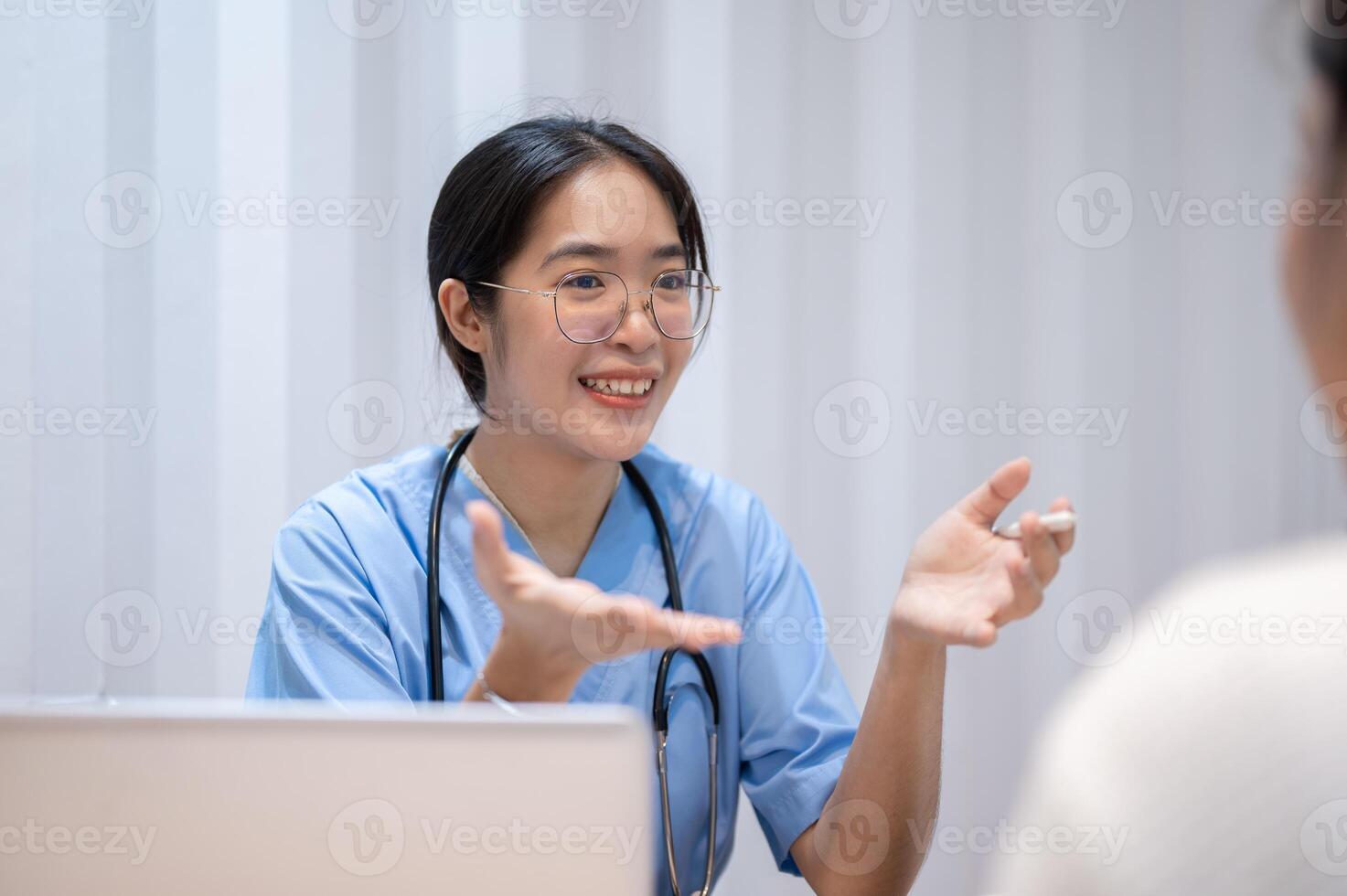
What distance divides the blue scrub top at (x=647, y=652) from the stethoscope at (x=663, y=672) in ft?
0.05

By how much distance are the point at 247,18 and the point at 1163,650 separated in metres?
1.66

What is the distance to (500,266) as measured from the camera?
1.26 m

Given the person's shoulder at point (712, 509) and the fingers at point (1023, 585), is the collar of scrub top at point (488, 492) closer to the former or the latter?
the person's shoulder at point (712, 509)

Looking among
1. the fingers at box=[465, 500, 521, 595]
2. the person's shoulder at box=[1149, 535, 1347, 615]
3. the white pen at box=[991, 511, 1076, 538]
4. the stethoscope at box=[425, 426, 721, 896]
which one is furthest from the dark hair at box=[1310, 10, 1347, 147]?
the stethoscope at box=[425, 426, 721, 896]

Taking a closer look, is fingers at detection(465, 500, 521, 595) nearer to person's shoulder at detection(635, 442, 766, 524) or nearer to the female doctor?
the female doctor

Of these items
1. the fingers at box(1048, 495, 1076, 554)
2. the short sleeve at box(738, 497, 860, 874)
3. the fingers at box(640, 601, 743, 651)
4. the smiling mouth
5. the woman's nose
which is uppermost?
the woman's nose

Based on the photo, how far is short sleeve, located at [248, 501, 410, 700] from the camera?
1.05 meters

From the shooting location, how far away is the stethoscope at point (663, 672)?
1.12m

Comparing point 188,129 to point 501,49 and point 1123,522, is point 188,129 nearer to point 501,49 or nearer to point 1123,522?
point 501,49

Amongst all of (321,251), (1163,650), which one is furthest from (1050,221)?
(1163,650)

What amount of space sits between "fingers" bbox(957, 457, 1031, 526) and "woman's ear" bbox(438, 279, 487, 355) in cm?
64

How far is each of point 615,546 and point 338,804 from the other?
817 mm

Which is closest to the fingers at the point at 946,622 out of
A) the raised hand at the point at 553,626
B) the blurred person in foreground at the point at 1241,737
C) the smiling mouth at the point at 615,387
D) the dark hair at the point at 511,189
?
the raised hand at the point at 553,626

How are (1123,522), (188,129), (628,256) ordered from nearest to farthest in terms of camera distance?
(628,256)
(188,129)
(1123,522)
